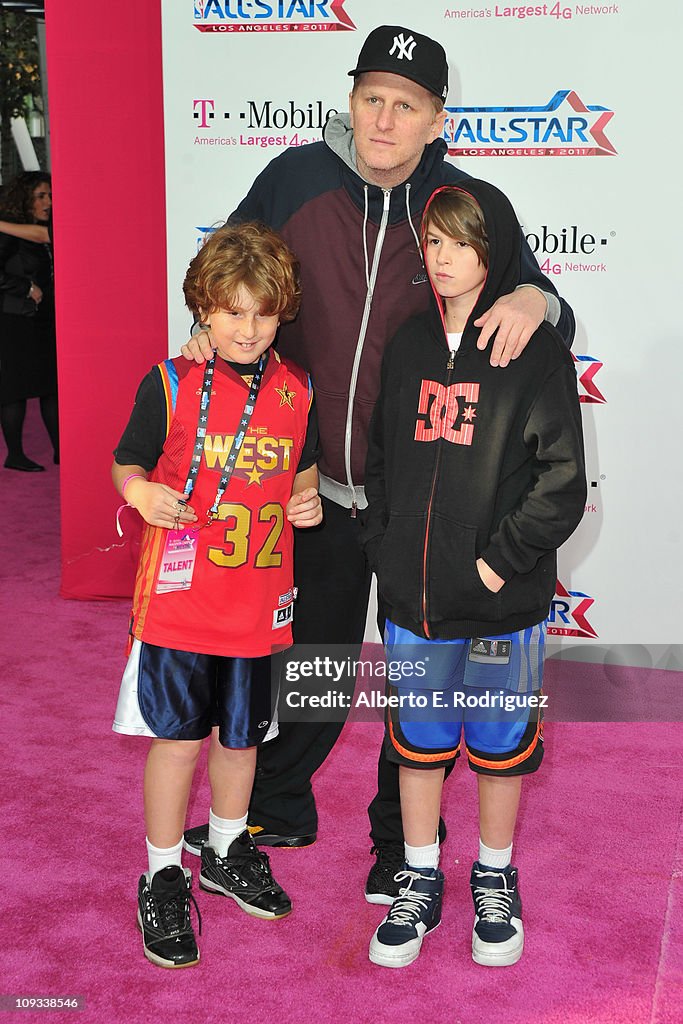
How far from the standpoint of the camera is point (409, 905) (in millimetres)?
2195

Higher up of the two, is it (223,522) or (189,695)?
(223,522)

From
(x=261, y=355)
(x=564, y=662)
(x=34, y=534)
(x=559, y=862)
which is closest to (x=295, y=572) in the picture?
(x=261, y=355)

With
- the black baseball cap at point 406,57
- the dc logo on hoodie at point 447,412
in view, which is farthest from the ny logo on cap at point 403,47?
the dc logo on hoodie at point 447,412

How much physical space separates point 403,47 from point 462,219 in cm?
38

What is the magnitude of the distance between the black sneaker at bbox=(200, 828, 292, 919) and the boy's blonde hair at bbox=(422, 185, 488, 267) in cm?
125

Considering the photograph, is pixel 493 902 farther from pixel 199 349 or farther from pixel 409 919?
pixel 199 349

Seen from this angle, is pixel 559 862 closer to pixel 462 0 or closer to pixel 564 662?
pixel 564 662

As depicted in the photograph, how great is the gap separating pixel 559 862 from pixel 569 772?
48cm

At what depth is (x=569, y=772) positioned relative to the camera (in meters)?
2.99

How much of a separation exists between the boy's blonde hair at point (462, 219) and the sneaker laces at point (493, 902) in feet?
3.82

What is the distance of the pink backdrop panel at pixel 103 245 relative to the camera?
3.94m

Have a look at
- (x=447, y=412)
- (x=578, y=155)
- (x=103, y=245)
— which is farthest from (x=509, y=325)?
(x=103, y=245)

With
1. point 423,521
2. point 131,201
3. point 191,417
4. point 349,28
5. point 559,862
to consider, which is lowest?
point 559,862

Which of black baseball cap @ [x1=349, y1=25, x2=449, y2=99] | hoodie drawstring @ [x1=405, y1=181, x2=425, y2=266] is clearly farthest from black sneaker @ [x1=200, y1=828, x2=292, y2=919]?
black baseball cap @ [x1=349, y1=25, x2=449, y2=99]
